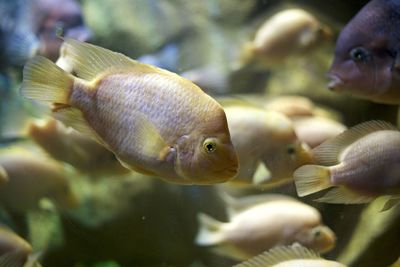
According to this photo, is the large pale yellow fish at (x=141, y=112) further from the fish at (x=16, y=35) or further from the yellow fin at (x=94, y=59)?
the fish at (x=16, y=35)

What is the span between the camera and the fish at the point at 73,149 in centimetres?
213

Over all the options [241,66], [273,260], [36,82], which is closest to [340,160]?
[273,260]

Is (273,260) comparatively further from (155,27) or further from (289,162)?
(155,27)

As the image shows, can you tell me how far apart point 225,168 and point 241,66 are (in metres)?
1.81

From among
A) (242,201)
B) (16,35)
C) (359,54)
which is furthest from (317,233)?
(16,35)

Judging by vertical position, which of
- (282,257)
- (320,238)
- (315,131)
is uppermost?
(315,131)

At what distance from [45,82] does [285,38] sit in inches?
75.6

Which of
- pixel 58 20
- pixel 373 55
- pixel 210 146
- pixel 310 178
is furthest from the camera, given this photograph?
pixel 58 20

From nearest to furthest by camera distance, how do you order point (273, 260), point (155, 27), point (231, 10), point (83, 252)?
point (273, 260) → point (83, 252) → point (155, 27) → point (231, 10)

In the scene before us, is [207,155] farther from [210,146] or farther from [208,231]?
[208,231]

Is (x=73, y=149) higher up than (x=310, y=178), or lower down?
lower down

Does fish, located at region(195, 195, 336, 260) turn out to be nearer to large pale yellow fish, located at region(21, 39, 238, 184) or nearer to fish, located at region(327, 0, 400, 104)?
fish, located at region(327, 0, 400, 104)

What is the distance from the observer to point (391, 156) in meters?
1.50

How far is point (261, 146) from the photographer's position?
1.76m
